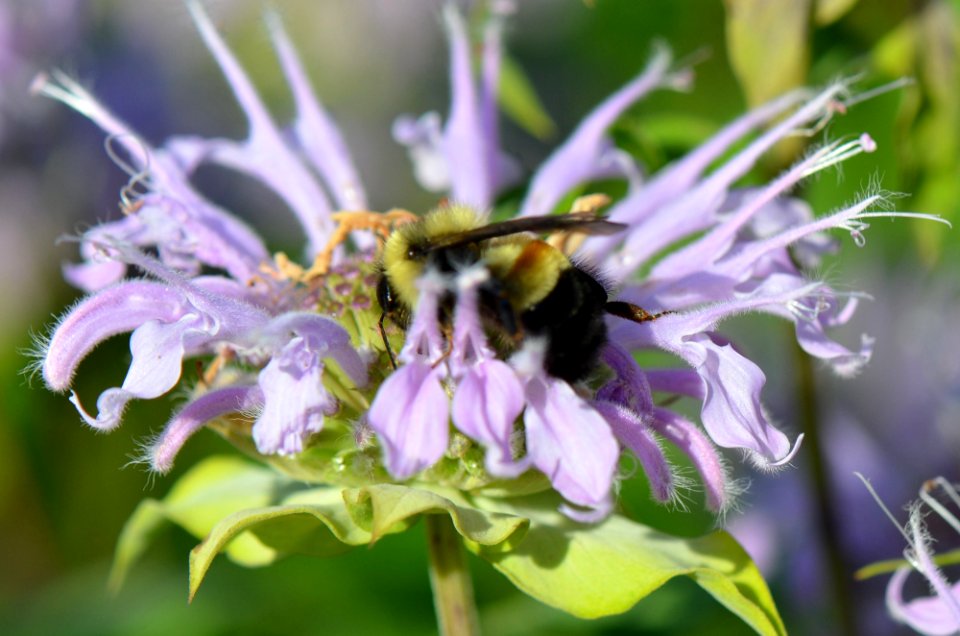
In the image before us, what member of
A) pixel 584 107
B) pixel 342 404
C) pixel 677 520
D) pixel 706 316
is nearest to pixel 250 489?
pixel 342 404

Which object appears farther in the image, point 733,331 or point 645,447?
point 733,331

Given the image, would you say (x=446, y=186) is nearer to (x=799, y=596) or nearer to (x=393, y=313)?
(x=393, y=313)

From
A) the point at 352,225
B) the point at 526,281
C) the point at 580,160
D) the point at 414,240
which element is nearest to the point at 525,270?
the point at 526,281

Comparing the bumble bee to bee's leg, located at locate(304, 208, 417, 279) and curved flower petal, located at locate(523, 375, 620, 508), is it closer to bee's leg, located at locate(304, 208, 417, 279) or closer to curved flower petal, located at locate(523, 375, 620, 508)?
curved flower petal, located at locate(523, 375, 620, 508)

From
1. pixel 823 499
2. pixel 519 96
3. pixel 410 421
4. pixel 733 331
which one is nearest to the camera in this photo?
pixel 410 421

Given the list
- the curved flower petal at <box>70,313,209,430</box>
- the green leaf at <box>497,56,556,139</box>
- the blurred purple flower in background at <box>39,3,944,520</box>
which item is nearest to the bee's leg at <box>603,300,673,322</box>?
the blurred purple flower in background at <box>39,3,944,520</box>

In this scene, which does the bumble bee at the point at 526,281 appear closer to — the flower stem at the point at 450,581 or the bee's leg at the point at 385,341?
the bee's leg at the point at 385,341

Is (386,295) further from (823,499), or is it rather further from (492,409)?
(823,499)
